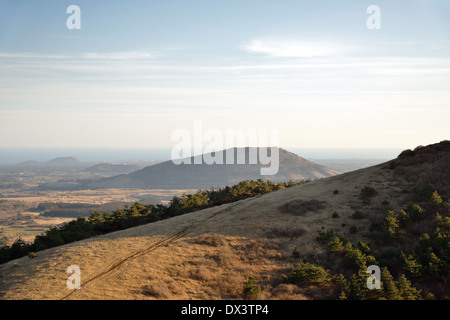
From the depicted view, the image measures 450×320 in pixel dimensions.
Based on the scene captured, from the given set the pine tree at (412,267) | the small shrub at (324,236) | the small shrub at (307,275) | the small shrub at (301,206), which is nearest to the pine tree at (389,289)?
the pine tree at (412,267)

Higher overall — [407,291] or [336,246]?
[336,246]

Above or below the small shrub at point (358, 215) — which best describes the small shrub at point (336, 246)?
below

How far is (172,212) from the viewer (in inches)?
2228

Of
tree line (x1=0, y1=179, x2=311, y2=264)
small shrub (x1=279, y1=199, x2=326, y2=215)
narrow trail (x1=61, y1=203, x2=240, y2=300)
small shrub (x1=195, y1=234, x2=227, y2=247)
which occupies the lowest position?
tree line (x1=0, y1=179, x2=311, y2=264)

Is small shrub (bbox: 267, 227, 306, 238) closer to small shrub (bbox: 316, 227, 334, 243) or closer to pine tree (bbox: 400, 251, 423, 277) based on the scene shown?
small shrub (bbox: 316, 227, 334, 243)

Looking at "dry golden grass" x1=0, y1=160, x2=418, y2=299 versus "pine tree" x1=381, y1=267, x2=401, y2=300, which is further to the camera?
"dry golden grass" x1=0, y1=160, x2=418, y2=299

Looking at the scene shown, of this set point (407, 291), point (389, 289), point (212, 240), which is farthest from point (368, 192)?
point (212, 240)

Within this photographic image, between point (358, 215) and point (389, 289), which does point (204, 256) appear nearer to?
point (389, 289)

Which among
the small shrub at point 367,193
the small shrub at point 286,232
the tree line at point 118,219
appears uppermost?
the small shrub at point 367,193

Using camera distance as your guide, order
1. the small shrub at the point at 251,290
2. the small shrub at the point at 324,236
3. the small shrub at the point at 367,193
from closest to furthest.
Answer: the small shrub at the point at 251,290 → the small shrub at the point at 324,236 → the small shrub at the point at 367,193

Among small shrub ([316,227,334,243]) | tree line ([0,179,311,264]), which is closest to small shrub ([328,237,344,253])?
small shrub ([316,227,334,243])

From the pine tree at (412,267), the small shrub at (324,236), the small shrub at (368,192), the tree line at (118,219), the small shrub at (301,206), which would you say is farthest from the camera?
the tree line at (118,219)

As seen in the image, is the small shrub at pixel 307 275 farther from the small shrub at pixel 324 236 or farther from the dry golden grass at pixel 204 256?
the small shrub at pixel 324 236

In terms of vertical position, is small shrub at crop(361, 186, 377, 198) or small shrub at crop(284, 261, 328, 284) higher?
small shrub at crop(361, 186, 377, 198)
